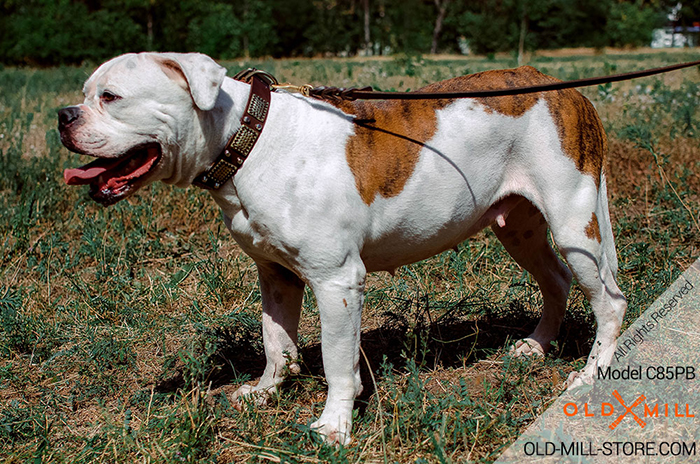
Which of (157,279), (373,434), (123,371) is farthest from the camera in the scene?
(157,279)

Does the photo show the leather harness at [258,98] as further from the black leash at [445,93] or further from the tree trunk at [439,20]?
the tree trunk at [439,20]

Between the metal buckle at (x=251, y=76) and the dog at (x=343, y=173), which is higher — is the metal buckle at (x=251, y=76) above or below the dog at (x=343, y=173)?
above

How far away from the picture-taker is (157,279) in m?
4.67

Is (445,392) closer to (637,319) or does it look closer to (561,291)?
(561,291)

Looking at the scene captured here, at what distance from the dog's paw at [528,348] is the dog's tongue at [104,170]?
2.17m

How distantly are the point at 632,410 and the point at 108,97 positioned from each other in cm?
261

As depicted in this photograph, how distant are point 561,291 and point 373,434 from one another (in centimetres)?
147

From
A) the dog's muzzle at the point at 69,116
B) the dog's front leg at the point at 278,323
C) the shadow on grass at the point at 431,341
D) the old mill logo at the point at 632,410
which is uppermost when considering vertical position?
the dog's muzzle at the point at 69,116

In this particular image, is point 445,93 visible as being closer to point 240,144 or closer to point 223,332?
point 240,144

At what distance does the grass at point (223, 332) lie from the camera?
285 cm

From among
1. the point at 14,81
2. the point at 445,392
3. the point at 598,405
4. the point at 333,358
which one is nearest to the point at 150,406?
the point at 333,358

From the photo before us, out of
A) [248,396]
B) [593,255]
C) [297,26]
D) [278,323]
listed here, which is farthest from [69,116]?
[297,26]

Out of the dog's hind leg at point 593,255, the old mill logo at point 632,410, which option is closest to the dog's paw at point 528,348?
the dog's hind leg at point 593,255

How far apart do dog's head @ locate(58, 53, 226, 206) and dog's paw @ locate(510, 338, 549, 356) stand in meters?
2.10
